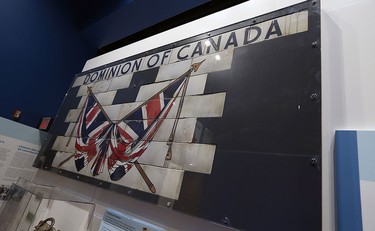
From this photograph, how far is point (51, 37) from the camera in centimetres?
178

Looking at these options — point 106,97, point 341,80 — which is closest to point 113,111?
point 106,97

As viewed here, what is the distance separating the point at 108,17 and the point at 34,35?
589mm

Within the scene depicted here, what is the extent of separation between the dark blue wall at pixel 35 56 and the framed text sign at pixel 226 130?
798mm

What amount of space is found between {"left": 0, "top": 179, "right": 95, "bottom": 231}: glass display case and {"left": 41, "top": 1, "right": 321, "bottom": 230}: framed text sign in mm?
A: 128

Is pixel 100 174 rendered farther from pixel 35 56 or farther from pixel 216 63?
pixel 35 56

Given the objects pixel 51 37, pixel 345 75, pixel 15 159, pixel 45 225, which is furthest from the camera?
pixel 51 37

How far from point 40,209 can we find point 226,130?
1033 millimetres

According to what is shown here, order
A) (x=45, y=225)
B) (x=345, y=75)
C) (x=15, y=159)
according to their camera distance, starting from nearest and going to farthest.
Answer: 1. (x=345, y=75)
2. (x=45, y=225)
3. (x=15, y=159)

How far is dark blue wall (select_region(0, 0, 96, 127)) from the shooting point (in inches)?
59.9

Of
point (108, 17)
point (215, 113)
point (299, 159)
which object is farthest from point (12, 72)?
point (299, 159)

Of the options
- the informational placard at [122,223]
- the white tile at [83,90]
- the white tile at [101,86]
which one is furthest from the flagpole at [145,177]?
the white tile at [83,90]

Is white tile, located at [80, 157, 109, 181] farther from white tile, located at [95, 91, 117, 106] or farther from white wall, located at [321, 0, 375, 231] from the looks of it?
white wall, located at [321, 0, 375, 231]

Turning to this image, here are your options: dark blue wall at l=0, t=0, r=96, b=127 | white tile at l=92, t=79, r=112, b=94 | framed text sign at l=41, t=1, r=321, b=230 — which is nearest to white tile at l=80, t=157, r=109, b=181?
framed text sign at l=41, t=1, r=321, b=230

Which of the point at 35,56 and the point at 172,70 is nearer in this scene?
the point at 172,70
